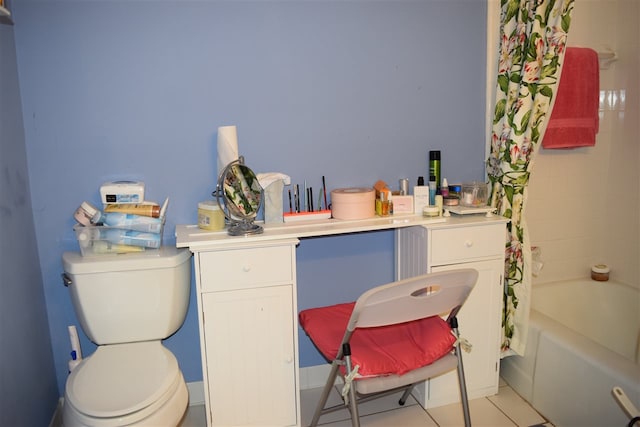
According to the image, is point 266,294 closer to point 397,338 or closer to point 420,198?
point 397,338

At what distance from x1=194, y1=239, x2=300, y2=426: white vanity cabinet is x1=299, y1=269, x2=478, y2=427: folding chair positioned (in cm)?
14

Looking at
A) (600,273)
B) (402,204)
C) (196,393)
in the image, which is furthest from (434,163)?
(196,393)

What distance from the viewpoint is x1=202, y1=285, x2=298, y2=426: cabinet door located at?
1.64m

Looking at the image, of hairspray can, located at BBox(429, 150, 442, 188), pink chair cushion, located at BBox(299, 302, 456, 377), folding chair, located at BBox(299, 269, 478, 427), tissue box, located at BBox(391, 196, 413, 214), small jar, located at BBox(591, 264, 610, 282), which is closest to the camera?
folding chair, located at BBox(299, 269, 478, 427)

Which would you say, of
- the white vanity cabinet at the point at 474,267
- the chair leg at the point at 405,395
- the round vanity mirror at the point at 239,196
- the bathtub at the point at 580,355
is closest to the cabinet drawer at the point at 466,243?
the white vanity cabinet at the point at 474,267

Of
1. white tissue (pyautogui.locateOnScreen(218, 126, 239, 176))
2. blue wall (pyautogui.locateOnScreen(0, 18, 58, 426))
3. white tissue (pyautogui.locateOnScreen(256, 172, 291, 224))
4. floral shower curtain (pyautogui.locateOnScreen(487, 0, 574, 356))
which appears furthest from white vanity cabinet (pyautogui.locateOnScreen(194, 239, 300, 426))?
floral shower curtain (pyautogui.locateOnScreen(487, 0, 574, 356))

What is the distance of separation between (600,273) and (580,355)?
85 cm

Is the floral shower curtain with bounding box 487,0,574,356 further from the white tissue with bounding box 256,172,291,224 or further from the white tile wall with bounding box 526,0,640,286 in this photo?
the white tissue with bounding box 256,172,291,224

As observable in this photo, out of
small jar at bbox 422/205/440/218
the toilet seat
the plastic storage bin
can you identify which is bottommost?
the toilet seat

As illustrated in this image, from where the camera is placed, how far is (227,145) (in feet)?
5.69

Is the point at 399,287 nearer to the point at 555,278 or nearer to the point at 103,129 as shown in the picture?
the point at 103,129

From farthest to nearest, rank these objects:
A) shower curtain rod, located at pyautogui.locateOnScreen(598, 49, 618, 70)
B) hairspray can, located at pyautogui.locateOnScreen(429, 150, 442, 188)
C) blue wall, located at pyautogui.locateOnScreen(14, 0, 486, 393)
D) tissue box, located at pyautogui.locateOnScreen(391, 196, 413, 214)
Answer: shower curtain rod, located at pyautogui.locateOnScreen(598, 49, 618, 70)
hairspray can, located at pyautogui.locateOnScreen(429, 150, 442, 188)
tissue box, located at pyautogui.locateOnScreen(391, 196, 413, 214)
blue wall, located at pyautogui.locateOnScreen(14, 0, 486, 393)

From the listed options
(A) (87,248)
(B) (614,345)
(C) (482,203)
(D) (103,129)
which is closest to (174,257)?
(A) (87,248)

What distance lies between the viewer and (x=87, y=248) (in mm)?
1705
